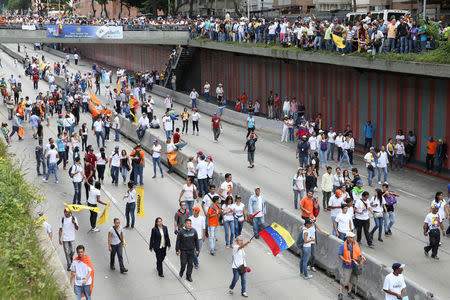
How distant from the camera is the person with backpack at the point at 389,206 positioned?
54.2 feet

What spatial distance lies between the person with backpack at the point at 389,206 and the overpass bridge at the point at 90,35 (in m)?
34.7

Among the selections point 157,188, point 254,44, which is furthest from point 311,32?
point 157,188

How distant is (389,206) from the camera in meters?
16.9

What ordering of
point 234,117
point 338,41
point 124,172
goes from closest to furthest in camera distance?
point 124,172, point 338,41, point 234,117

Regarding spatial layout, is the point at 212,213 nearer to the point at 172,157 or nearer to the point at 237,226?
the point at 237,226

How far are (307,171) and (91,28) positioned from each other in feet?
106

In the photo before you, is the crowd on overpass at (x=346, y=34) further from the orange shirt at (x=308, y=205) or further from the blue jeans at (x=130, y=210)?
the blue jeans at (x=130, y=210)

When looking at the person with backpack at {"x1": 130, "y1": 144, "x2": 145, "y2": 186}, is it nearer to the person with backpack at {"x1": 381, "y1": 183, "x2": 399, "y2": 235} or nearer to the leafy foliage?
the person with backpack at {"x1": 381, "y1": 183, "x2": 399, "y2": 235}

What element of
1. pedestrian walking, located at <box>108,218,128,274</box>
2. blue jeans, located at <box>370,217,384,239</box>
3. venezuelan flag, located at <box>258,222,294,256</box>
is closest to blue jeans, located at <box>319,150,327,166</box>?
blue jeans, located at <box>370,217,384,239</box>

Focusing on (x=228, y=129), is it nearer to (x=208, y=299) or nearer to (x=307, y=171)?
(x=307, y=171)

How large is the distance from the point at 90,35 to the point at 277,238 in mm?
37762

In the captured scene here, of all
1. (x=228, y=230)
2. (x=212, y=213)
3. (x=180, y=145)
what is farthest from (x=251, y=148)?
(x=212, y=213)

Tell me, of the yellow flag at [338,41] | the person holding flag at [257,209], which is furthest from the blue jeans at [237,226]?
the yellow flag at [338,41]

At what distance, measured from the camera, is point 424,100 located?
26.2m
